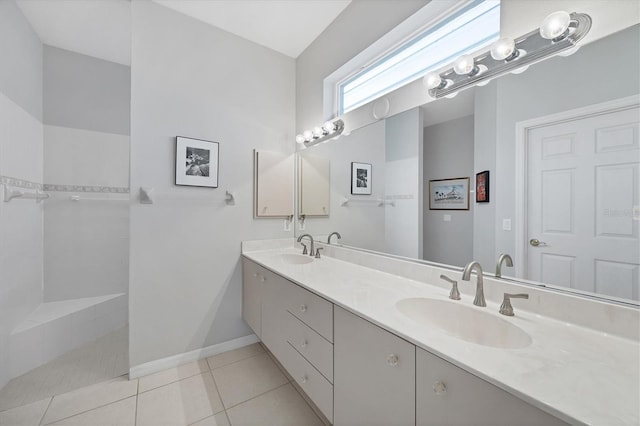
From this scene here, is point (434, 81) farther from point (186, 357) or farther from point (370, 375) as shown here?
point (186, 357)

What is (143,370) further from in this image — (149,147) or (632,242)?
(632,242)

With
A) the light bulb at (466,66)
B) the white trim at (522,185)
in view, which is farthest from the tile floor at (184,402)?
the light bulb at (466,66)

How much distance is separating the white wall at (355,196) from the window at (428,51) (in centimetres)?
35

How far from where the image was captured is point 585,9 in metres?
0.95

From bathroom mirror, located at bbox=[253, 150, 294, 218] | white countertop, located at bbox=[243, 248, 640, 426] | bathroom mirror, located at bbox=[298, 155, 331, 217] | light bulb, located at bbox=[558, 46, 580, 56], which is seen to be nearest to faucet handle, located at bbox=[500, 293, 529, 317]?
white countertop, located at bbox=[243, 248, 640, 426]

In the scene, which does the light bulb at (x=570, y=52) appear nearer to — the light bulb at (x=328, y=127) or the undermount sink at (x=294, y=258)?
the light bulb at (x=328, y=127)

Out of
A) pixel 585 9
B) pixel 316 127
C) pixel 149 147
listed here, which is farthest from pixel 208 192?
pixel 585 9

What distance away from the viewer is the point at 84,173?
261 centimetres

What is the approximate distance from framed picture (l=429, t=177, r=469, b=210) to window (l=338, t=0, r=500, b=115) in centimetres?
71

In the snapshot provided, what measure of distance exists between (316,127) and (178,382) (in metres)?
2.28

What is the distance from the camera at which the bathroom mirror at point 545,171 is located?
34.2 inches

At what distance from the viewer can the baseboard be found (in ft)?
6.18

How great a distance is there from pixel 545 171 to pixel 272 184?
6.52ft

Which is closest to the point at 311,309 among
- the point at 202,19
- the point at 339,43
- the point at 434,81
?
the point at 434,81
